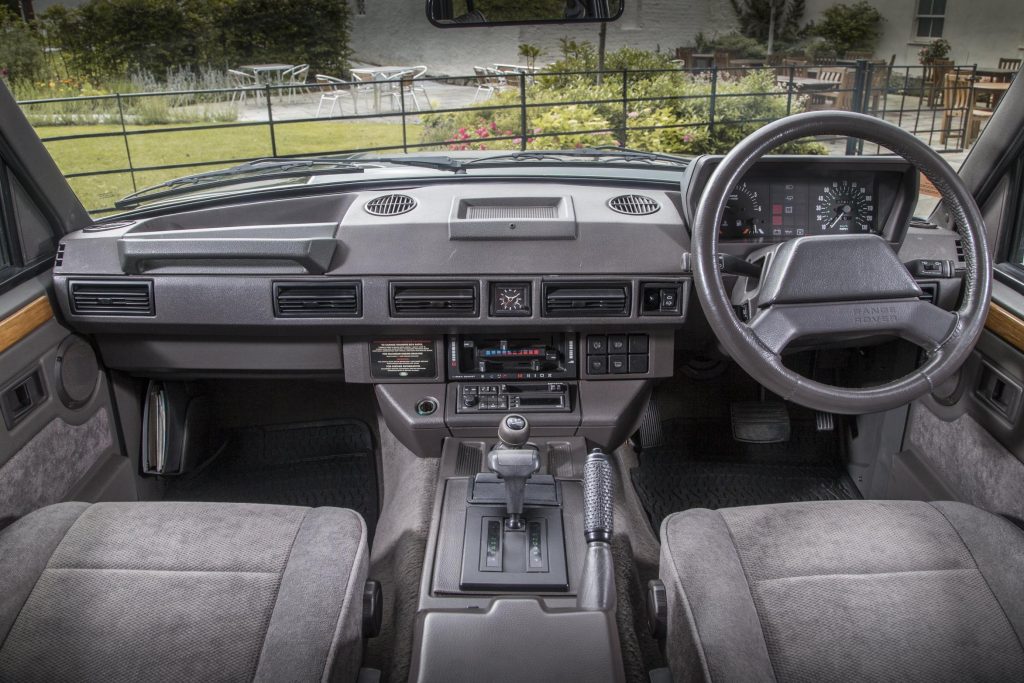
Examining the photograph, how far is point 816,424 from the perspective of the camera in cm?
291

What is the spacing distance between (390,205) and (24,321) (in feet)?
3.34

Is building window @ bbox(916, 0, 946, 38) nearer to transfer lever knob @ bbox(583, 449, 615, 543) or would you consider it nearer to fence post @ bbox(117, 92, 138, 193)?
transfer lever knob @ bbox(583, 449, 615, 543)

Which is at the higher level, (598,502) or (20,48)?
(20,48)

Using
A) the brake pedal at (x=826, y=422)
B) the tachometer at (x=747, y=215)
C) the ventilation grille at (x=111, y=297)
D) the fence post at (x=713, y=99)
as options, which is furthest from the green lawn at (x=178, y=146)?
the brake pedal at (x=826, y=422)

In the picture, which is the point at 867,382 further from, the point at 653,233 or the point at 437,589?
the point at 437,589

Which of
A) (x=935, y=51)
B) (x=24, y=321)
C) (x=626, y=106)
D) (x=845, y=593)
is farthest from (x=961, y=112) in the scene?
(x=24, y=321)

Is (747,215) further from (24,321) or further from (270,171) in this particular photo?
(24,321)

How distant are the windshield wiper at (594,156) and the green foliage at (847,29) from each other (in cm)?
218

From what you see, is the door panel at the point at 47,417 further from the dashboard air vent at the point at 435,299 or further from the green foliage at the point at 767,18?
the green foliage at the point at 767,18

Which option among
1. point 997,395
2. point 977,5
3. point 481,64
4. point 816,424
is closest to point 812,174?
point 997,395

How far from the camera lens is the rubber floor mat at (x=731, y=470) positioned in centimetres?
277

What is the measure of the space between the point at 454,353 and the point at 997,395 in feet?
4.81

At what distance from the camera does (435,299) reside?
2193 mm

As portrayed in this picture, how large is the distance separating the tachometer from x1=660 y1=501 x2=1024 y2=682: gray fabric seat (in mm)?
747
